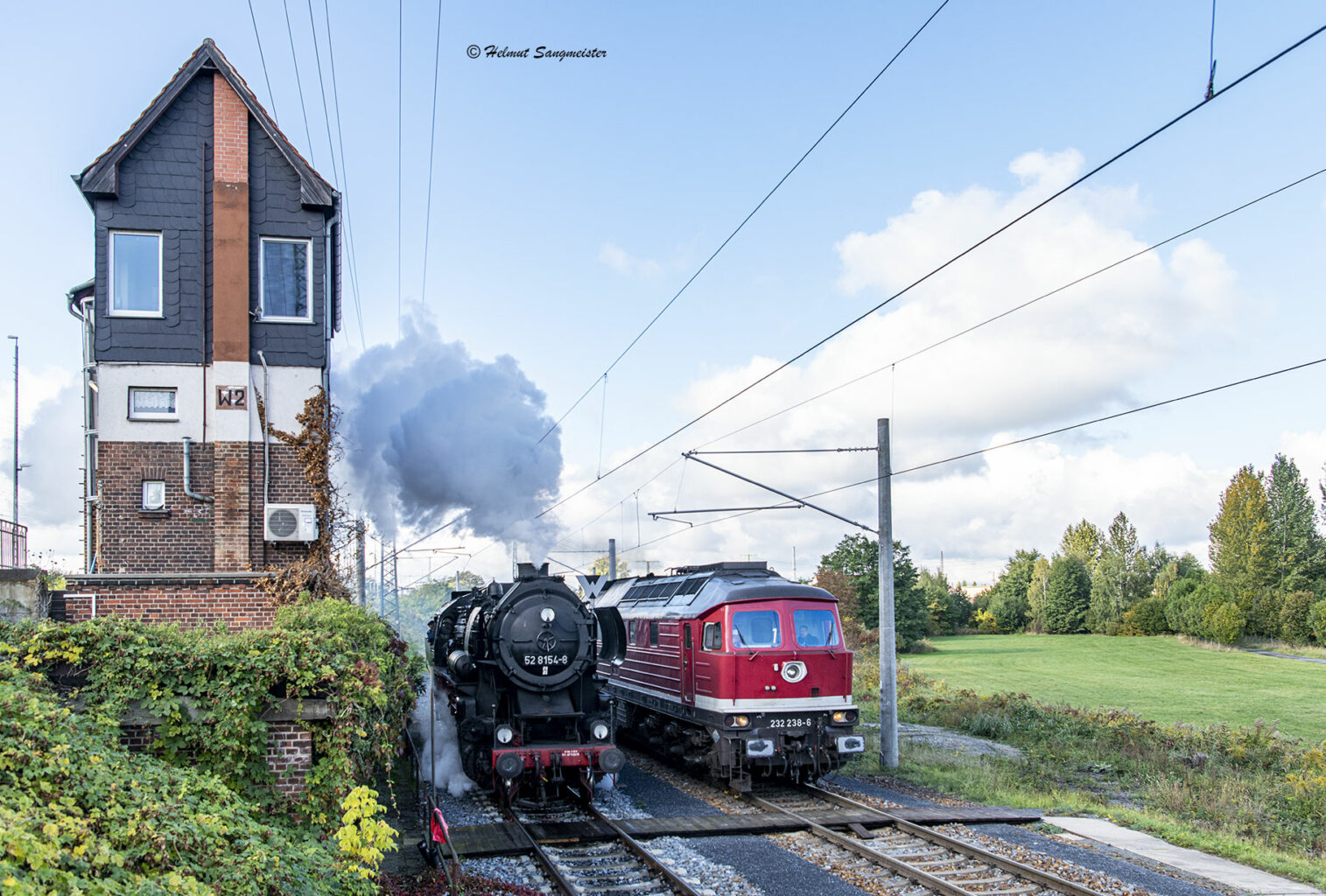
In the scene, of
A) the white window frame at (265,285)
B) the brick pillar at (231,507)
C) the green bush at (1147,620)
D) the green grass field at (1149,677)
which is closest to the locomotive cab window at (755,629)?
the brick pillar at (231,507)

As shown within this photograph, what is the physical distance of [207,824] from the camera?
621 centimetres

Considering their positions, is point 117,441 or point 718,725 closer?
point 718,725

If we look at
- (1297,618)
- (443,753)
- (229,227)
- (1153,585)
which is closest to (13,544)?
(229,227)

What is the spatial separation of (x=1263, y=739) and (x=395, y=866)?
56.9 feet

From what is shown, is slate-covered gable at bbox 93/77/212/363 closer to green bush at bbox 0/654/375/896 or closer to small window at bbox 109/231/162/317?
small window at bbox 109/231/162/317

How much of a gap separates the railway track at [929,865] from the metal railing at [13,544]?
13.1 metres

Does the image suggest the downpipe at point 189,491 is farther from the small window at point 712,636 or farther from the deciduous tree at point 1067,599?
the deciduous tree at point 1067,599

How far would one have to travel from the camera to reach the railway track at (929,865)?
9.20 metres

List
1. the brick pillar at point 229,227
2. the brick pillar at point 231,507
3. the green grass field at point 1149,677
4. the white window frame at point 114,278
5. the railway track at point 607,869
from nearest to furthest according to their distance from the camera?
the railway track at point 607,869 → the brick pillar at point 231,507 → the white window frame at point 114,278 → the brick pillar at point 229,227 → the green grass field at point 1149,677

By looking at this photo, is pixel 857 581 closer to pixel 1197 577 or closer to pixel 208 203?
pixel 1197 577

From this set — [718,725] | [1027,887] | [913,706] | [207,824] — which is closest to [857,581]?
[913,706]

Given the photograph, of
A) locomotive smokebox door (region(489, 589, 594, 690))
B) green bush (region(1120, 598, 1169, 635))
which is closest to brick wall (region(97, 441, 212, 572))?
locomotive smokebox door (region(489, 589, 594, 690))

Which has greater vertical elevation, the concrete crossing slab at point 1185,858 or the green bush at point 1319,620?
the concrete crossing slab at point 1185,858

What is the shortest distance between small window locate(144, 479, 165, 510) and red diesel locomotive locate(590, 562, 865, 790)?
923cm
